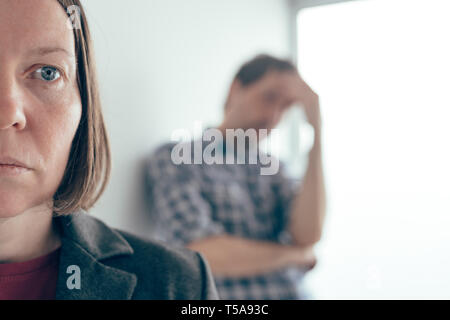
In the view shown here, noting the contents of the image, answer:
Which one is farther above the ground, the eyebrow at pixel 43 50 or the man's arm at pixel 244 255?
the eyebrow at pixel 43 50

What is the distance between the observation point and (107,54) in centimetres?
54

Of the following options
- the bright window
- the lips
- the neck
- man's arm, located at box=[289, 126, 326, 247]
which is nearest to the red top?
the neck

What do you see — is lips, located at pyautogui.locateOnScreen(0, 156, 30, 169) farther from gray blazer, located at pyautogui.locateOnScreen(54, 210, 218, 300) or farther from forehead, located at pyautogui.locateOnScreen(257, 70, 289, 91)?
forehead, located at pyautogui.locateOnScreen(257, 70, 289, 91)

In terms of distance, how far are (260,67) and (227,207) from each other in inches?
13.7

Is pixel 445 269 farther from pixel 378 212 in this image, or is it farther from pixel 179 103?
pixel 179 103

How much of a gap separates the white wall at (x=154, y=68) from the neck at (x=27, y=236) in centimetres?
12

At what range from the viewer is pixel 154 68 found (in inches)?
27.7

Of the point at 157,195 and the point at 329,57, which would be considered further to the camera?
the point at 329,57

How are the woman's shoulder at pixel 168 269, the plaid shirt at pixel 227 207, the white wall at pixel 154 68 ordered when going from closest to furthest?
the woman's shoulder at pixel 168 269 → the white wall at pixel 154 68 → the plaid shirt at pixel 227 207

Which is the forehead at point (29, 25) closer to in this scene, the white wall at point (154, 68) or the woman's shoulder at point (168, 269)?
the white wall at point (154, 68)

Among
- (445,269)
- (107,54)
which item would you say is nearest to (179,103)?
(107,54)

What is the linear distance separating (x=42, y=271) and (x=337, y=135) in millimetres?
674

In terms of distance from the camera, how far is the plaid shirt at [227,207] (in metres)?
0.74

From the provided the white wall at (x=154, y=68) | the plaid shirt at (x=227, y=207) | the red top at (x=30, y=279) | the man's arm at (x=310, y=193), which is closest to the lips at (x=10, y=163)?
the red top at (x=30, y=279)
